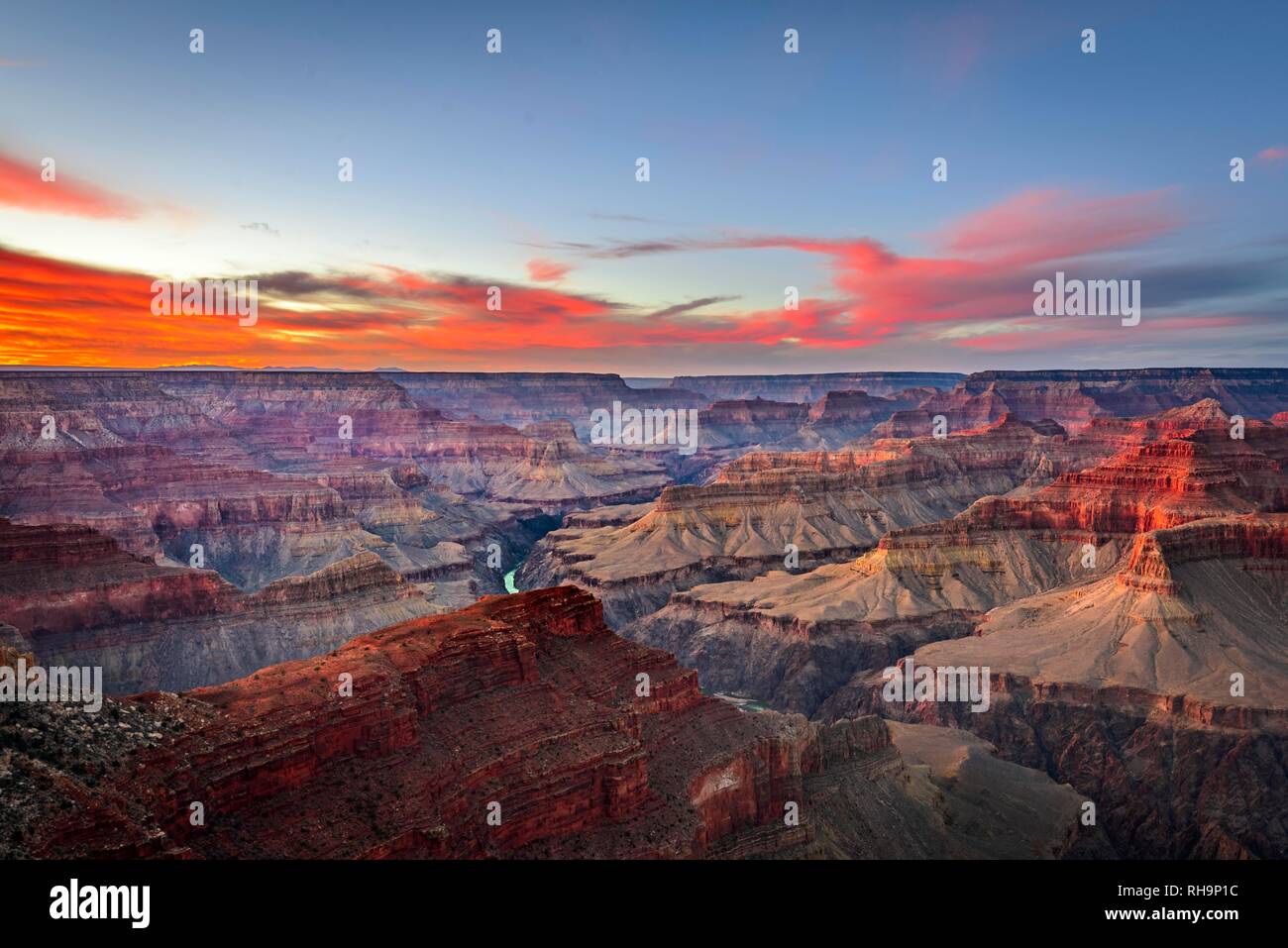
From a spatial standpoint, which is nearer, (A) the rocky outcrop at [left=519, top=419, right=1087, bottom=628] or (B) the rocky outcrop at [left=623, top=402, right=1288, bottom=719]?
(B) the rocky outcrop at [left=623, top=402, right=1288, bottom=719]

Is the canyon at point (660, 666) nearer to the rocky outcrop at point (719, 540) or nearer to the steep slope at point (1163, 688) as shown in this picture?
the steep slope at point (1163, 688)

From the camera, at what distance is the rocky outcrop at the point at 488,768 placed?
33906 millimetres

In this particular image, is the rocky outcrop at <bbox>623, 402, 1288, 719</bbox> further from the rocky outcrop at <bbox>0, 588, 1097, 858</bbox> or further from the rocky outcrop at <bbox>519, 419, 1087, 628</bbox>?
the rocky outcrop at <bbox>0, 588, 1097, 858</bbox>

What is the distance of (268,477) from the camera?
180m

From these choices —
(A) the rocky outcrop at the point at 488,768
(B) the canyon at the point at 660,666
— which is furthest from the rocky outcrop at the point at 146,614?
(A) the rocky outcrop at the point at 488,768

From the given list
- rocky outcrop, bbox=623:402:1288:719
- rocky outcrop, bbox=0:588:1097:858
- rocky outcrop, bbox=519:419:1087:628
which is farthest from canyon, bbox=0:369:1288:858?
rocky outcrop, bbox=519:419:1087:628

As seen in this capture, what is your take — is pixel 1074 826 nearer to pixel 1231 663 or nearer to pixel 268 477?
pixel 1231 663

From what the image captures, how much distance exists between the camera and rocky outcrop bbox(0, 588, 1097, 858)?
3391cm

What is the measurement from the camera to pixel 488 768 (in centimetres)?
4359

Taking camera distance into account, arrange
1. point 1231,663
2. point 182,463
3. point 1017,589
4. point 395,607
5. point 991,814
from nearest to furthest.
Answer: point 991,814 < point 1231,663 < point 395,607 < point 1017,589 < point 182,463
